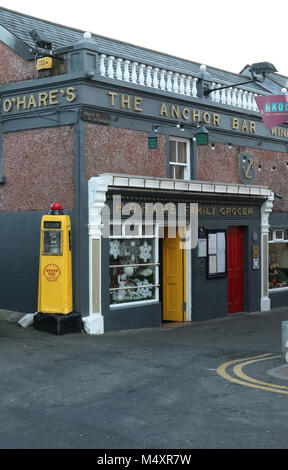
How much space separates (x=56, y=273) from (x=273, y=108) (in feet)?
21.8

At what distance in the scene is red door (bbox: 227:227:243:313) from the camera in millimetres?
17609

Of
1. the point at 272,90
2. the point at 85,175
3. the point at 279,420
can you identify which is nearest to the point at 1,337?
the point at 85,175

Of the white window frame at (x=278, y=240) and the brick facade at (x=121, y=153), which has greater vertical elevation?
the brick facade at (x=121, y=153)

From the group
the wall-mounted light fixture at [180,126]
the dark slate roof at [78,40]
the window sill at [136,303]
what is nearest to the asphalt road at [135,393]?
the window sill at [136,303]

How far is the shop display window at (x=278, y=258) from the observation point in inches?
756

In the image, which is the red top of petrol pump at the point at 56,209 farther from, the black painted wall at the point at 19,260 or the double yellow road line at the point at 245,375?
the double yellow road line at the point at 245,375

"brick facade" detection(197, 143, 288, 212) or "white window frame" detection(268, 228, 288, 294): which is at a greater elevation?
"brick facade" detection(197, 143, 288, 212)

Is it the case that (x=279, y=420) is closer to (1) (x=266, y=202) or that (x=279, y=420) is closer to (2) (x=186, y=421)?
(2) (x=186, y=421)

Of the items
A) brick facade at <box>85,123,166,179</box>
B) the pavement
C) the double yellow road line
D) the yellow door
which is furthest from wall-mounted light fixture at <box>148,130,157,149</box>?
the double yellow road line

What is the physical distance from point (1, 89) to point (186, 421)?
33.5 ft

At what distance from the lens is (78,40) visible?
1719 cm

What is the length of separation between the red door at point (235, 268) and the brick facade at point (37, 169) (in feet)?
18.7

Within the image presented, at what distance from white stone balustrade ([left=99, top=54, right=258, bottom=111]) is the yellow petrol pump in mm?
3525

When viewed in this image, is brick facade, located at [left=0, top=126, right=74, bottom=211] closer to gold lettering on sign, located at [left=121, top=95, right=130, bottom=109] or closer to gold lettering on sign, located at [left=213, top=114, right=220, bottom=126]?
gold lettering on sign, located at [left=121, top=95, right=130, bottom=109]
